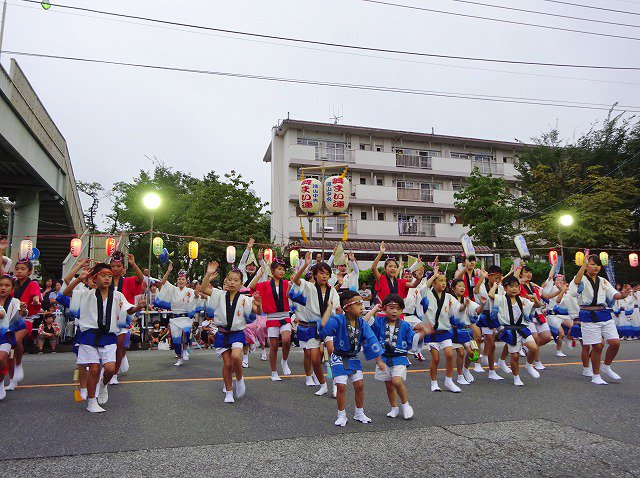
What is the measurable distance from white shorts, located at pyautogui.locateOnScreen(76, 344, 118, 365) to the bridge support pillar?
1359 centimetres

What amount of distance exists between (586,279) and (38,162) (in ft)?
55.2

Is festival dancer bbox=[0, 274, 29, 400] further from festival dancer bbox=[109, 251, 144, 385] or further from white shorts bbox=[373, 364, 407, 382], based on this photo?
white shorts bbox=[373, 364, 407, 382]

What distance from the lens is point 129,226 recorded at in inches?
1390

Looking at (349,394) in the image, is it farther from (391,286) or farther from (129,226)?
(129,226)

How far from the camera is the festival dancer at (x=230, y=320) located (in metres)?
6.59

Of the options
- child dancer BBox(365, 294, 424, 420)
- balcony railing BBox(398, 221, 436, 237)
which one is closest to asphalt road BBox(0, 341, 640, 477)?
child dancer BBox(365, 294, 424, 420)

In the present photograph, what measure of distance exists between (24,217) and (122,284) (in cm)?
1182

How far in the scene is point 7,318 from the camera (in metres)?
6.46

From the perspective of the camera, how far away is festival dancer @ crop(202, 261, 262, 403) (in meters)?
6.59

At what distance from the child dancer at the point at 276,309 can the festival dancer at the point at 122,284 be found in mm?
2178

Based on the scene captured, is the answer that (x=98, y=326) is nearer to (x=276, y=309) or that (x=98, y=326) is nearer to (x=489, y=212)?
(x=276, y=309)

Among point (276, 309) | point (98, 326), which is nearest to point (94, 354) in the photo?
point (98, 326)

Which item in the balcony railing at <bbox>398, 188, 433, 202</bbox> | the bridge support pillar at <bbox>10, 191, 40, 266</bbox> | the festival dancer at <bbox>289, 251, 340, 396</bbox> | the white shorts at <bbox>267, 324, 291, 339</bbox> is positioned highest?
the balcony railing at <bbox>398, 188, 433, 202</bbox>

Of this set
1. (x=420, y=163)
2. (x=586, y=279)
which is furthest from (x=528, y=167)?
(x=586, y=279)
